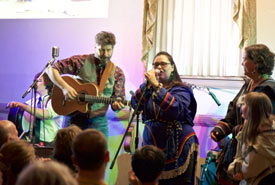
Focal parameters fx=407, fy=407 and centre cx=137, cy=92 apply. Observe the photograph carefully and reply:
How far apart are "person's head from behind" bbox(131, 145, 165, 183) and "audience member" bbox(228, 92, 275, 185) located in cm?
70

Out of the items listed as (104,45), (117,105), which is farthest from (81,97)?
(104,45)

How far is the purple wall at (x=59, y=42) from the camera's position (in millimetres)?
5301

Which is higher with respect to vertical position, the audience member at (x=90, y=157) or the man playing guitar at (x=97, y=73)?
the man playing guitar at (x=97, y=73)

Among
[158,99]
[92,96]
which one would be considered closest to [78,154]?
[158,99]

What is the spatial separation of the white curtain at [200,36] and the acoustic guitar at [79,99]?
134cm

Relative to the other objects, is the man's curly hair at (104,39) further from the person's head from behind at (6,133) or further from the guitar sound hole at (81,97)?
the person's head from behind at (6,133)

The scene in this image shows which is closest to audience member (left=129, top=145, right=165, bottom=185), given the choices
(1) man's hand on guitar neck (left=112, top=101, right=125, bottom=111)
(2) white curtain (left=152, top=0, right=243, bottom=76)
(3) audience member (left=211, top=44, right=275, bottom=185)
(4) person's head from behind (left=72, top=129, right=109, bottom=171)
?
(4) person's head from behind (left=72, top=129, right=109, bottom=171)

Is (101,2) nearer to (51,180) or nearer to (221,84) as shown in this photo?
(221,84)

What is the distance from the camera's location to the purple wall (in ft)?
17.4

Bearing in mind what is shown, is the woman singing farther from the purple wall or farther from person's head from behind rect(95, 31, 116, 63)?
the purple wall

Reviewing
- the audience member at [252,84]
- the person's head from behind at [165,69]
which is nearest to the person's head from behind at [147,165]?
the audience member at [252,84]

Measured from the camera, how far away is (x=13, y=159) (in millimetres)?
2119

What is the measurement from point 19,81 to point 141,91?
305 centimetres

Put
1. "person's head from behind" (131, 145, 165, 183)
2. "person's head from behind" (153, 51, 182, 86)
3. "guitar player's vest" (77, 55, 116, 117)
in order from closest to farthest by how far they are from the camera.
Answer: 1. "person's head from behind" (131, 145, 165, 183)
2. "person's head from behind" (153, 51, 182, 86)
3. "guitar player's vest" (77, 55, 116, 117)
